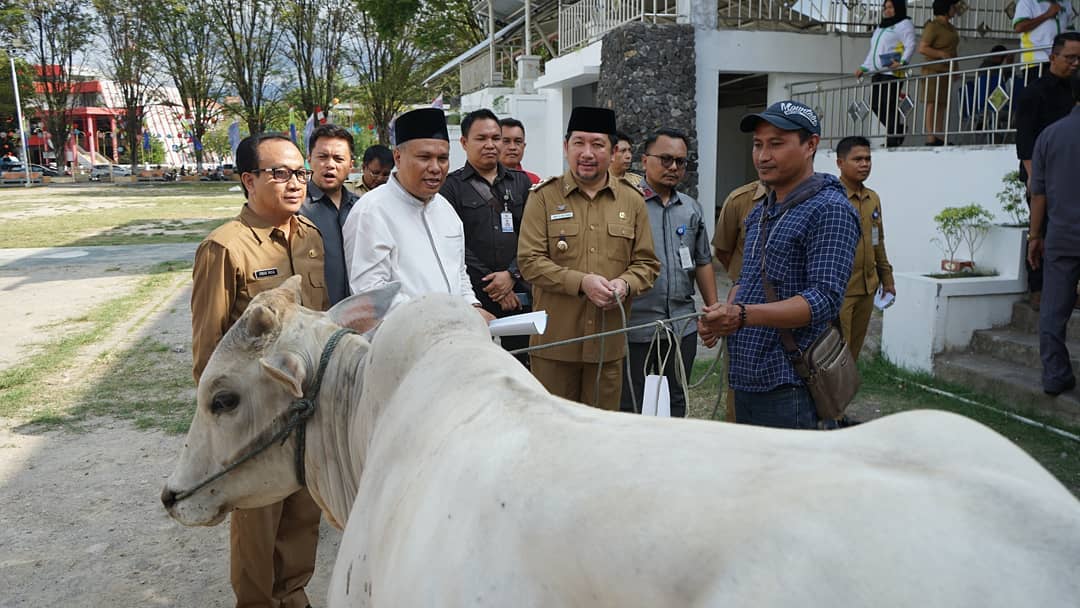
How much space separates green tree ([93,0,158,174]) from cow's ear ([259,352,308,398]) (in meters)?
51.0

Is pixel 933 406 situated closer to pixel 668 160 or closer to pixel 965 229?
pixel 965 229

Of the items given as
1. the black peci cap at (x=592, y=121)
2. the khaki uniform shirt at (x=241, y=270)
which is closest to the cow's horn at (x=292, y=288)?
the khaki uniform shirt at (x=241, y=270)

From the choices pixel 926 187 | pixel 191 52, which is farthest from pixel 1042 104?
pixel 191 52

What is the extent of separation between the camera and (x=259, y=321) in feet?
7.67

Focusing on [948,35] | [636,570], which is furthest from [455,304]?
[948,35]

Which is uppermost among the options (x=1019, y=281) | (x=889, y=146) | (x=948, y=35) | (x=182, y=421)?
(x=948, y=35)

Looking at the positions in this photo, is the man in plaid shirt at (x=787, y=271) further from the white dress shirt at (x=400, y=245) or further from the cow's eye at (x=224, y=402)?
the cow's eye at (x=224, y=402)

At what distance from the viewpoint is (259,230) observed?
10.6 feet

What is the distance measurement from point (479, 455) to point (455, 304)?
0.70 meters

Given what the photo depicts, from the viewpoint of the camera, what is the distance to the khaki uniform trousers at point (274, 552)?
3.24m

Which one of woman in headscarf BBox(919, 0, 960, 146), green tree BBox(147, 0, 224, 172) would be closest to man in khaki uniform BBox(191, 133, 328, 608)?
woman in headscarf BBox(919, 0, 960, 146)

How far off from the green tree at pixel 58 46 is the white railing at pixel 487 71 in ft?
113

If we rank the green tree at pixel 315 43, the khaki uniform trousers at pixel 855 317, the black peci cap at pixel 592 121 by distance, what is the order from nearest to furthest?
the black peci cap at pixel 592 121
the khaki uniform trousers at pixel 855 317
the green tree at pixel 315 43

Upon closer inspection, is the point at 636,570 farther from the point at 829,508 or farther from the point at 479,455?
the point at 479,455
